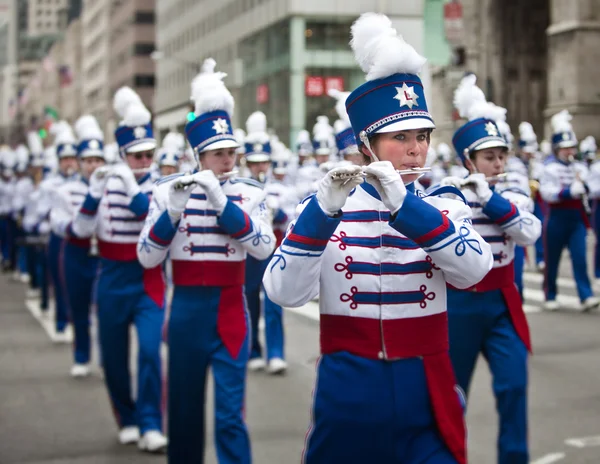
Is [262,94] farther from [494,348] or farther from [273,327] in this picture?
[494,348]

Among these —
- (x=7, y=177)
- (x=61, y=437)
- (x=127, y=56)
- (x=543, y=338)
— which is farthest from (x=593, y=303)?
A: (x=127, y=56)

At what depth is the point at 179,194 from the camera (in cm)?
651

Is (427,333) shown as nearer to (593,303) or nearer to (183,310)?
(183,310)

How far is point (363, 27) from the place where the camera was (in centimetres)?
432

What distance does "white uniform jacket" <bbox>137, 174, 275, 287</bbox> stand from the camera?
669 centimetres

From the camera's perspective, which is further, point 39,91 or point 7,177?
point 39,91

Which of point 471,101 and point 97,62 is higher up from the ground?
point 97,62

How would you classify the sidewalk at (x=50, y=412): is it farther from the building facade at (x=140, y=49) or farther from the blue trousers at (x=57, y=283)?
the building facade at (x=140, y=49)

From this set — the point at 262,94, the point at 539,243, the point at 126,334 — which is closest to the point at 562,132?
the point at 539,243

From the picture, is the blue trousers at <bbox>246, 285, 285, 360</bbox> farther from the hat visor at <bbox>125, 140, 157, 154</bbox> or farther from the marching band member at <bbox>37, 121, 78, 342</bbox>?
the marching band member at <bbox>37, 121, 78, 342</bbox>

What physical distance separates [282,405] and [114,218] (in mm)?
2266

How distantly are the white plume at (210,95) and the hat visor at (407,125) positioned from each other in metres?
2.85

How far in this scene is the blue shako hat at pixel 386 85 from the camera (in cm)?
424

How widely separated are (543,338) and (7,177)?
15854mm
